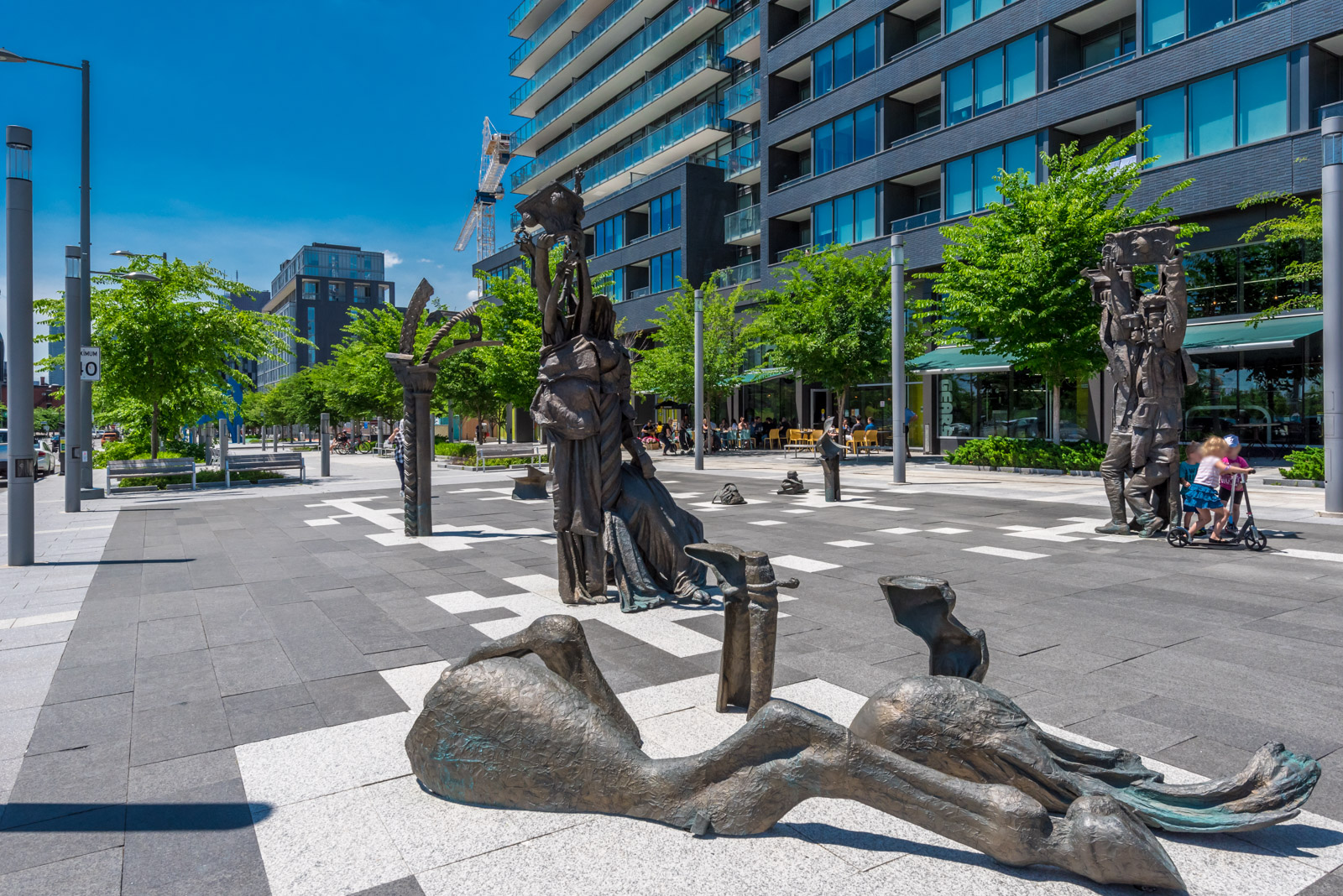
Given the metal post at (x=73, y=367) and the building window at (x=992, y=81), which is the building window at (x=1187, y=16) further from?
the metal post at (x=73, y=367)

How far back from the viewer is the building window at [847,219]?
31188mm

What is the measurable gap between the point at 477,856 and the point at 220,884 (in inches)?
30.8

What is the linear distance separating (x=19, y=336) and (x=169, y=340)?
12.3m

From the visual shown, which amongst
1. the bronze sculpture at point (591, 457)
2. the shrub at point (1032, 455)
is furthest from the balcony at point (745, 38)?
the bronze sculpture at point (591, 457)

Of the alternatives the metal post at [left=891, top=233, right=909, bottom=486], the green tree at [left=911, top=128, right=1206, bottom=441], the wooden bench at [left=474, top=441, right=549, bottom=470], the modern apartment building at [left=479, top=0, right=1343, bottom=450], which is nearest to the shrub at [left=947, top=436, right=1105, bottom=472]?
the green tree at [left=911, top=128, right=1206, bottom=441]

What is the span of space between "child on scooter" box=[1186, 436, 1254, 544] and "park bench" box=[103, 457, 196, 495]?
1932cm

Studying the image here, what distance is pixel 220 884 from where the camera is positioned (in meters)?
2.54

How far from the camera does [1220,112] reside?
21312 mm

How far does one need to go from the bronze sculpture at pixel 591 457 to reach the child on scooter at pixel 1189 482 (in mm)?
6092

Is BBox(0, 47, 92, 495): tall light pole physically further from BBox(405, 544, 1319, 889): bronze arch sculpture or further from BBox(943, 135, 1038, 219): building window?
BBox(943, 135, 1038, 219): building window

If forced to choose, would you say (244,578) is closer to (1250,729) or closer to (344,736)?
(344,736)

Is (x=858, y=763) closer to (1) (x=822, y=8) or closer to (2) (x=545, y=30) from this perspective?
(1) (x=822, y=8)

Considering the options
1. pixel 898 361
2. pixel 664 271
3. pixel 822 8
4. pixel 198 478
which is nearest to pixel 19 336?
pixel 198 478

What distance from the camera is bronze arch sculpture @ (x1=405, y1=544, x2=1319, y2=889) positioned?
2207 millimetres
